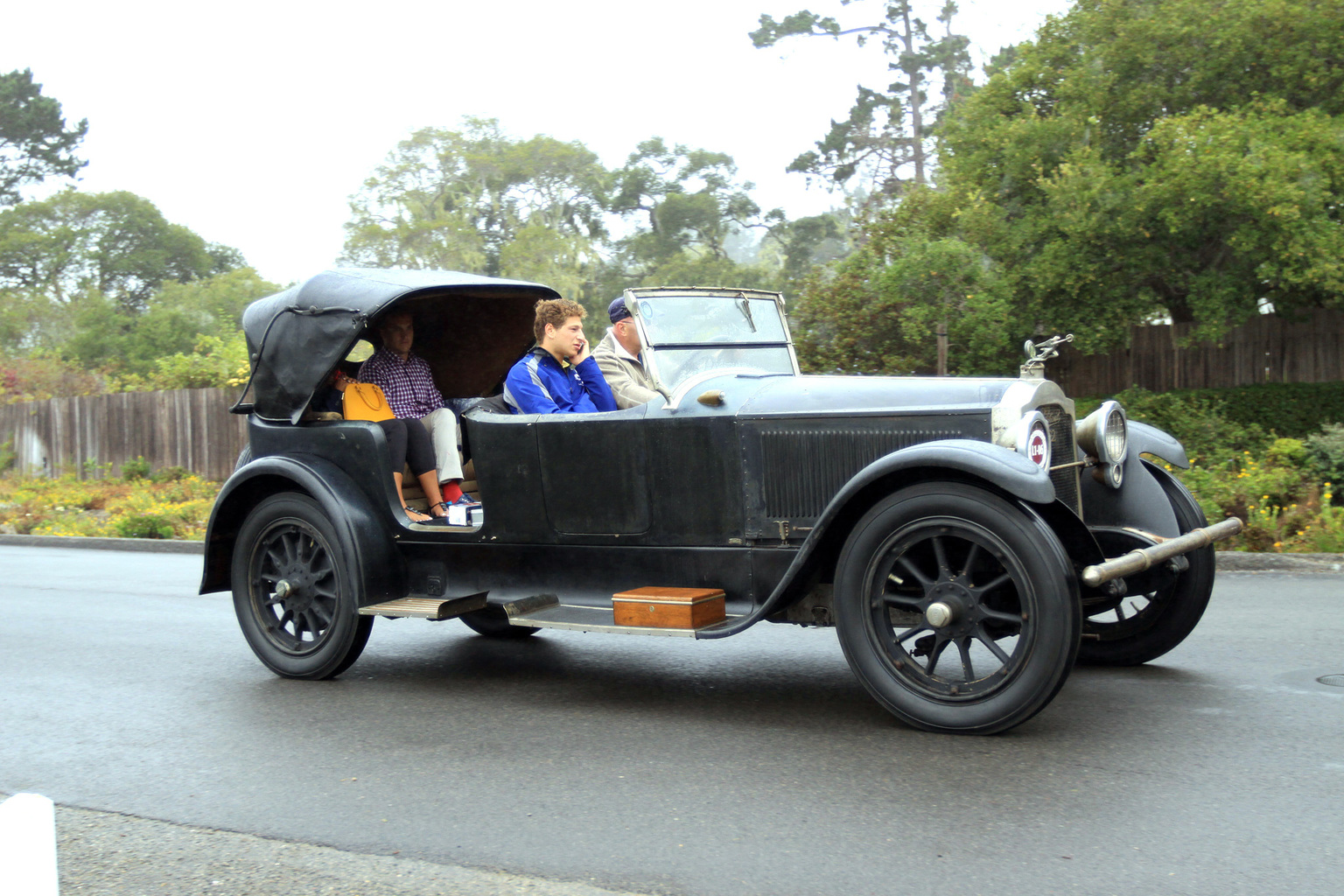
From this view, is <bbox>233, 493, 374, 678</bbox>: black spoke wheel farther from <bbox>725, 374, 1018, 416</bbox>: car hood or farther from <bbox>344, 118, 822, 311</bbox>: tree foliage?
<bbox>344, 118, 822, 311</bbox>: tree foliage

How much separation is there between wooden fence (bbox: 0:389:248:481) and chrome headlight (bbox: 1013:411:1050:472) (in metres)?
16.6

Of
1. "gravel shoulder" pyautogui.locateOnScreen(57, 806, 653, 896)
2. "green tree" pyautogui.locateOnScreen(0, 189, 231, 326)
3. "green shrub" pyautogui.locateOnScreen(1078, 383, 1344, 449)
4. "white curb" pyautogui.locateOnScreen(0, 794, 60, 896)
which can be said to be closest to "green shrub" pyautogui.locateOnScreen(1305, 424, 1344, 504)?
"green shrub" pyautogui.locateOnScreen(1078, 383, 1344, 449)

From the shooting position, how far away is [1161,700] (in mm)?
4551

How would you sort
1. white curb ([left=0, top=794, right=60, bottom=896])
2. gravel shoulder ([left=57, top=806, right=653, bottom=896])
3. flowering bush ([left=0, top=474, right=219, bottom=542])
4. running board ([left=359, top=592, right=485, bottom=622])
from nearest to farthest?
white curb ([left=0, top=794, right=60, bottom=896])
gravel shoulder ([left=57, top=806, right=653, bottom=896])
running board ([left=359, top=592, right=485, bottom=622])
flowering bush ([left=0, top=474, right=219, bottom=542])

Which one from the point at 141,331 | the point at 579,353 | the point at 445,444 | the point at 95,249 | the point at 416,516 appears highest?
the point at 95,249

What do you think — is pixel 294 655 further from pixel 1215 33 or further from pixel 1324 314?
pixel 1324 314

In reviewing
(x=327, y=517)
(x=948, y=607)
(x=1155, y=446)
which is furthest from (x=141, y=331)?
(x=948, y=607)

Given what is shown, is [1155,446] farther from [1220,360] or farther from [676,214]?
[676,214]

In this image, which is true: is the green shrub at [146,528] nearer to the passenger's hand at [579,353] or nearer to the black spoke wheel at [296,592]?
the black spoke wheel at [296,592]

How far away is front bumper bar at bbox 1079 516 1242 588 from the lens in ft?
12.7

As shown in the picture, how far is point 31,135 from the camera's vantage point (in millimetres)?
50812

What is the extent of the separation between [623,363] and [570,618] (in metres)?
1.46

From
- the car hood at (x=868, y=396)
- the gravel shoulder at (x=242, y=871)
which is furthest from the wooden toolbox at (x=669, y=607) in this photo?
the gravel shoulder at (x=242, y=871)

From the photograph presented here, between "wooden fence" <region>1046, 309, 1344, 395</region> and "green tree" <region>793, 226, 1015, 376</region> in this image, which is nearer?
"green tree" <region>793, 226, 1015, 376</region>
